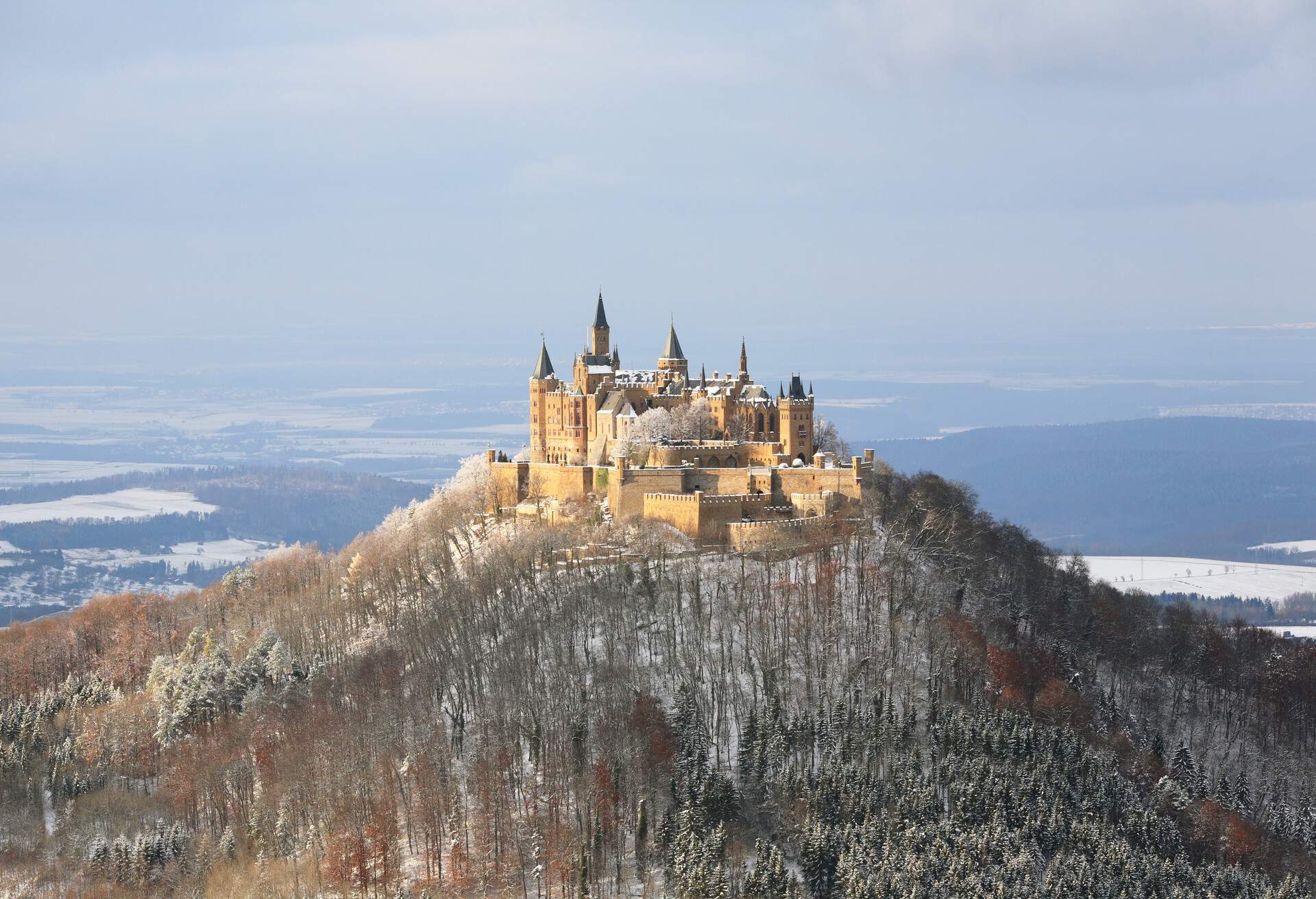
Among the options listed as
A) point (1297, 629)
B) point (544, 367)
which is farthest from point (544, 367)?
point (1297, 629)

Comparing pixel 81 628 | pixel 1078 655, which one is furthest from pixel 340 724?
pixel 1078 655

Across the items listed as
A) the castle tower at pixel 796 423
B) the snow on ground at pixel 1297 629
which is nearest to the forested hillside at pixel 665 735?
the castle tower at pixel 796 423

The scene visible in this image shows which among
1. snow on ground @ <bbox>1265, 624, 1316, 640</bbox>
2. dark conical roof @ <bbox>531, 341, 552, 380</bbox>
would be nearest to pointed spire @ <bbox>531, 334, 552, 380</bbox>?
dark conical roof @ <bbox>531, 341, 552, 380</bbox>

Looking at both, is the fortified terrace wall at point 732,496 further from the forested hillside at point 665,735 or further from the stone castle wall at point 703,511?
the forested hillside at point 665,735

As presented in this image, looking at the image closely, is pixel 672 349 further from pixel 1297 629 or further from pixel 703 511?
pixel 1297 629

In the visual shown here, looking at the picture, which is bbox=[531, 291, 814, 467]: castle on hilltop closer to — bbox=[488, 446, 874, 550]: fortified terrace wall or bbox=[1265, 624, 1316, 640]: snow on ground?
bbox=[488, 446, 874, 550]: fortified terrace wall

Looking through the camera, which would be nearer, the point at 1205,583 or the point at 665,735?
the point at 665,735
